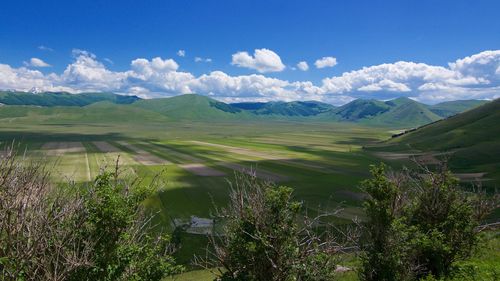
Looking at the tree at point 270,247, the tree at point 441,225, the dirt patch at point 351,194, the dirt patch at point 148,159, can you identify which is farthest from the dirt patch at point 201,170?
the tree at point 270,247

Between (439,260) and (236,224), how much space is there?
16.9 meters

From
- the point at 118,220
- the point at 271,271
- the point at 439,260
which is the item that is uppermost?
the point at 118,220

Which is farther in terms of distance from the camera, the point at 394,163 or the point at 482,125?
the point at 482,125

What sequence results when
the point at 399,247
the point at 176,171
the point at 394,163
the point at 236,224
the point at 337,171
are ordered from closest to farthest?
the point at 236,224
the point at 399,247
the point at 176,171
the point at 337,171
the point at 394,163

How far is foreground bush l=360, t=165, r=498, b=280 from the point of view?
24.3 m

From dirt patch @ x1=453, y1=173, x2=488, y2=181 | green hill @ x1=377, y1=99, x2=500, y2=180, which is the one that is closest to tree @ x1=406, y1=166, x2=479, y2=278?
dirt patch @ x1=453, y1=173, x2=488, y2=181

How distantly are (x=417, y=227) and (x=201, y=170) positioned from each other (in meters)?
96.2

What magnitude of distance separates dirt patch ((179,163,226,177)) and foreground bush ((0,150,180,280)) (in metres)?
88.3

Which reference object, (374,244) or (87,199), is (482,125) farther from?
(87,199)

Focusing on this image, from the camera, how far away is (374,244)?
25.0 m

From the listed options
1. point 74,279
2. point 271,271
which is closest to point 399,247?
point 271,271

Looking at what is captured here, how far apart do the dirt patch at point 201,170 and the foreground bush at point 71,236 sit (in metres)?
88.3

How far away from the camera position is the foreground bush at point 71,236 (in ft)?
61.5

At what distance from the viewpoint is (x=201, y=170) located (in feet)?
392
